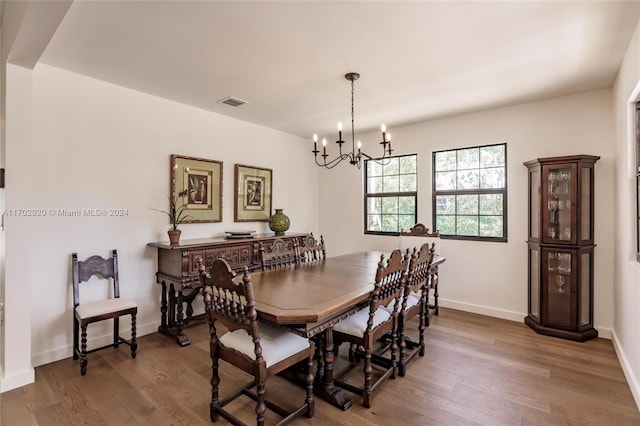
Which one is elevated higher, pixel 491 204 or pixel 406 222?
pixel 491 204

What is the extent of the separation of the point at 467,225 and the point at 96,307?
412 centimetres

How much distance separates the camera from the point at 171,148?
3639mm

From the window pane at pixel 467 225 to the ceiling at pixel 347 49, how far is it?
1421 mm

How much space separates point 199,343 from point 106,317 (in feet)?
2.86

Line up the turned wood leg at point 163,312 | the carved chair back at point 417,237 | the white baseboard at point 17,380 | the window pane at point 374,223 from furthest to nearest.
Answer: the window pane at point 374,223 < the carved chair back at point 417,237 < the turned wood leg at point 163,312 < the white baseboard at point 17,380

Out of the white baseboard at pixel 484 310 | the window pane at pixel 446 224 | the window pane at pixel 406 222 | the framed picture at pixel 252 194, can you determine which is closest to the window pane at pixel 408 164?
the window pane at pixel 406 222

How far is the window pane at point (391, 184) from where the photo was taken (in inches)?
192

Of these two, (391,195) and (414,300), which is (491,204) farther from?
(414,300)

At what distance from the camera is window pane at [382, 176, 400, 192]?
4867 millimetres

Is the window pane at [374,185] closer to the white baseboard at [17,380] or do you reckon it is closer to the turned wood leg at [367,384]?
the turned wood leg at [367,384]

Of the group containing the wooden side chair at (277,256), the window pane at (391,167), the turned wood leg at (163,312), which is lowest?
the turned wood leg at (163,312)

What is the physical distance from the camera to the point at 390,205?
16.2 ft

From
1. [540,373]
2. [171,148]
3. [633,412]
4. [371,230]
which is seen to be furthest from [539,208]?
[171,148]

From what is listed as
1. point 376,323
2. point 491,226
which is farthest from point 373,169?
point 376,323
